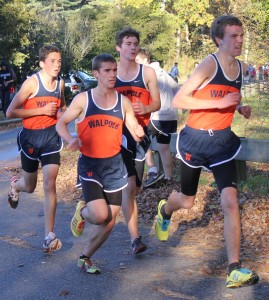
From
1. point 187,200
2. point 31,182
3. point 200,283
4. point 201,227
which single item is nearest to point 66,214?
point 31,182

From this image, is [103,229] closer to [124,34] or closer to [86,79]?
[124,34]

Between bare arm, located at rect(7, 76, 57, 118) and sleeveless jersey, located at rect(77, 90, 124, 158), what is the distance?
1.28 metres

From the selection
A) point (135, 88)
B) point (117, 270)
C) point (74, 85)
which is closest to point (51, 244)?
point (117, 270)

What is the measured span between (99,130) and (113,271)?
1346 mm

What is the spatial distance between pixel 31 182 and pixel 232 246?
9.71 ft

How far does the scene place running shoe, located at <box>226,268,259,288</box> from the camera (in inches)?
218

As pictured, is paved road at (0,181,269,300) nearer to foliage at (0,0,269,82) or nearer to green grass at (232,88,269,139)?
green grass at (232,88,269,139)

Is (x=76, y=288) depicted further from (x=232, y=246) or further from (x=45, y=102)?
(x=45, y=102)

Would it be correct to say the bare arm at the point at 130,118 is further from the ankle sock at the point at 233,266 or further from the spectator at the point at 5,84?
the spectator at the point at 5,84

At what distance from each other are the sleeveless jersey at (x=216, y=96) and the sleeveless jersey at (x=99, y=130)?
71 centimetres

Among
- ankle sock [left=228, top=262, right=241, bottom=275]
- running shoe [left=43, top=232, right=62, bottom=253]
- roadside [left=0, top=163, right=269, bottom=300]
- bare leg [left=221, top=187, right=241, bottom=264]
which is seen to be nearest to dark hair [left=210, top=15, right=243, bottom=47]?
bare leg [left=221, top=187, right=241, bottom=264]

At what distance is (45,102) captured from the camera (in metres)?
7.66

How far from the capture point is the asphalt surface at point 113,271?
5.76 m

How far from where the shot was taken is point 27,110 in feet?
24.8
